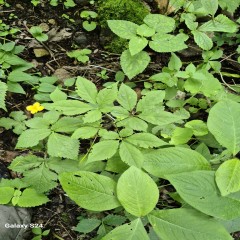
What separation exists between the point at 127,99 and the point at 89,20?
159 centimetres

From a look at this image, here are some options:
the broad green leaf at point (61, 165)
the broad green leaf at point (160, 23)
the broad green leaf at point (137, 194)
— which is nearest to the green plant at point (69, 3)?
the broad green leaf at point (160, 23)

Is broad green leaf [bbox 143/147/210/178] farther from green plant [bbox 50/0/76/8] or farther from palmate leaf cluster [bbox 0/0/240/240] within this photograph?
green plant [bbox 50/0/76/8]

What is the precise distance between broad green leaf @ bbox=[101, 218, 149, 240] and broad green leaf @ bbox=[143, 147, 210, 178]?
1.01 feet

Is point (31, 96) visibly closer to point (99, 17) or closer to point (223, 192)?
point (99, 17)

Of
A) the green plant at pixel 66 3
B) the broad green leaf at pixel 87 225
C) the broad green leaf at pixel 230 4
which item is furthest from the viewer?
the green plant at pixel 66 3

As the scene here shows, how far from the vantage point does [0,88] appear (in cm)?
226

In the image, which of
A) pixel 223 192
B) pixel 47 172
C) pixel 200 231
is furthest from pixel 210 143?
pixel 47 172

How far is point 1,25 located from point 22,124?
1.28m

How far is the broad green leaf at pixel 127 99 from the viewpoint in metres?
1.96

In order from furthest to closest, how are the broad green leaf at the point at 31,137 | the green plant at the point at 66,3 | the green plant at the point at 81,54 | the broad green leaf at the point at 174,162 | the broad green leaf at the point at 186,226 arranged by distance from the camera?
the green plant at the point at 66,3, the green plant at the point at 81,54, the broad green leaf at the point at 31,137, the broad green leaf at the point at 174,162, the broad green leaf at the point at 186,226

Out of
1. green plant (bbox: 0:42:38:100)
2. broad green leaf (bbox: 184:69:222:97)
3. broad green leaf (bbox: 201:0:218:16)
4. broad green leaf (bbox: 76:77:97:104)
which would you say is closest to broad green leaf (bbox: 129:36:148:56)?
broad green leaf (bbox: 184:69:222:97)

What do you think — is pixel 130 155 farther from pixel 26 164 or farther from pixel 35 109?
pixel 35 109

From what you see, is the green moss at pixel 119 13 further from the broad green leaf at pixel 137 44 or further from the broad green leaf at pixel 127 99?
the broad green leaf at pixel 127 99

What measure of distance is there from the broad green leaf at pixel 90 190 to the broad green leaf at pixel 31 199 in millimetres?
423
